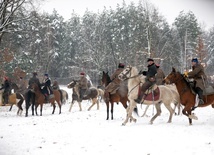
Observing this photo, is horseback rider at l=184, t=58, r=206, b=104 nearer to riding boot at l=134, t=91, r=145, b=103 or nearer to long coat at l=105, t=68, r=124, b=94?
riding boot at l=134, t=91, r=145, b=103

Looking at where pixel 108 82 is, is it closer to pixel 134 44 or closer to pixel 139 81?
pixel 139 81

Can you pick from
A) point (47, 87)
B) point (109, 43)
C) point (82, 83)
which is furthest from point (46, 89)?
point (109, 43)

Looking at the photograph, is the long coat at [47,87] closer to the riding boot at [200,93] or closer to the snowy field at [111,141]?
the snowy field at [111,141]

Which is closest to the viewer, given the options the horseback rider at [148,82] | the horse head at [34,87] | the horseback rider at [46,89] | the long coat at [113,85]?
the horseback rider at [148,82]

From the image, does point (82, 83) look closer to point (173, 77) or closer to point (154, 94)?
point (154, 94)

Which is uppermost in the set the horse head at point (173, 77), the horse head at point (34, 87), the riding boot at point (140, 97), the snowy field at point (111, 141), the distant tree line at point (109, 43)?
the distant tree line at point (109, 43)

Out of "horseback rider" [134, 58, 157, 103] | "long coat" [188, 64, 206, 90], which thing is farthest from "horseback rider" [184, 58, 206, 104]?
"horseback rider" [134, 58, 157, 103]

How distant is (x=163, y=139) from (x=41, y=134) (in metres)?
4.79

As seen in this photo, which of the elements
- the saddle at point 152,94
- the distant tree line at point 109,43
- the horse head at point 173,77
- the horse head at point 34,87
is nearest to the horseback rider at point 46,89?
the horse head at point 34,87

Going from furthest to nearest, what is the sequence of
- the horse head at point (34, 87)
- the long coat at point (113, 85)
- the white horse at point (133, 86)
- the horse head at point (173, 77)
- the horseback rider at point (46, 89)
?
the horseback rider at point (46, 89) < the horse head at point (34, 87) < the long coat at point (113, 85) < the white horse at point (133, 86) < the horse head at point (173, 77)

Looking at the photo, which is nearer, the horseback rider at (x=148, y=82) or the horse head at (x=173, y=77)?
the horse head at (x=173, y=77)

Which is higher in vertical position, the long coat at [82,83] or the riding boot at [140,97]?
the long coat at [82,83]

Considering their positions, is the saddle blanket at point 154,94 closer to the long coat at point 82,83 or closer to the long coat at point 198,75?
the long coat at point 198,75

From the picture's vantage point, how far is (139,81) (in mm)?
12672
